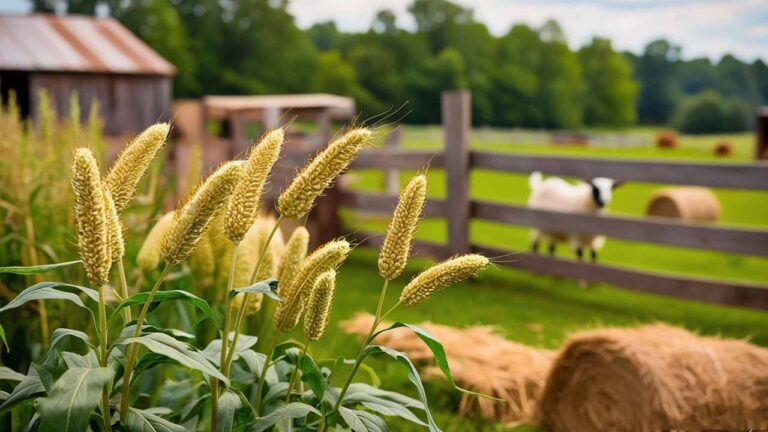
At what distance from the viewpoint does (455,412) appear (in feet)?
12.0

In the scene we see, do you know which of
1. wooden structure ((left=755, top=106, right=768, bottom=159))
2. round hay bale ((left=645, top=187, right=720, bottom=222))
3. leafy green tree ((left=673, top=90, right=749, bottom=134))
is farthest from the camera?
leafy green tree ((left=673, top=90, right=749, bottom=134))

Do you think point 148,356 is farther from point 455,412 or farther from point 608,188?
point 608,188

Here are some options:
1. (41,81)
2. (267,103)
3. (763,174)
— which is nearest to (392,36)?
(41,81)

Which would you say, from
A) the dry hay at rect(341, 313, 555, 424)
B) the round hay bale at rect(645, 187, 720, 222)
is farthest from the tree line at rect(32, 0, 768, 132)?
the dry hay at rect(341, 313, 555, 424)

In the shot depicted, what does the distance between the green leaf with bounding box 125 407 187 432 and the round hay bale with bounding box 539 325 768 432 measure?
1994mm

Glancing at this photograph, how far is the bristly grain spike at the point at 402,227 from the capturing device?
4.71 feet

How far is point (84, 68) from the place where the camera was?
1847cm

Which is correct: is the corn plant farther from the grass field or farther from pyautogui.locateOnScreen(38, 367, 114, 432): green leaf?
the grass field

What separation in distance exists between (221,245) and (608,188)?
16.9 feet

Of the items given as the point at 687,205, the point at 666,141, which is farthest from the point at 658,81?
the point at 687,205

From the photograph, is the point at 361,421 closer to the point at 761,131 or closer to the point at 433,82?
the point at 761,131

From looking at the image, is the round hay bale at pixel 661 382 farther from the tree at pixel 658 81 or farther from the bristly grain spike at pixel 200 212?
the tree at pixel 658 81

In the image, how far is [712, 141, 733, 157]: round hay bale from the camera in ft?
91.0

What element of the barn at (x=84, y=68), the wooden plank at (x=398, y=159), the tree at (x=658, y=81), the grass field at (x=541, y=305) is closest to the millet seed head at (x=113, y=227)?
the grass field at (x=541, y=305)
